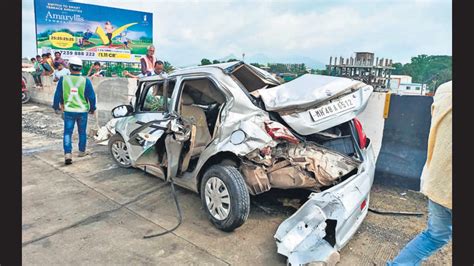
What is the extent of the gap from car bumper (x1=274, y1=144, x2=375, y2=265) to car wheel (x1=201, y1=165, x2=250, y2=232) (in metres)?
0.51

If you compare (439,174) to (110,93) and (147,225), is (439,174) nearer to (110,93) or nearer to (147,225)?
(147,225)

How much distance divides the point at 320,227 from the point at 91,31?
18.5 metres

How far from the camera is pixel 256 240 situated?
117 inches

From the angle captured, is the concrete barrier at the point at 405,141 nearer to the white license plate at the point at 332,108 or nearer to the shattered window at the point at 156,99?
the white license plate at the point at 332,108

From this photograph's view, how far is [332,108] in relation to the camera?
10.2 ft

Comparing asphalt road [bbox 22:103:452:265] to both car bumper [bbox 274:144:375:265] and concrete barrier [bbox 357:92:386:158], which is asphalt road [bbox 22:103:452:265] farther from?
concrete barrier [bbox 357:92:386:158]

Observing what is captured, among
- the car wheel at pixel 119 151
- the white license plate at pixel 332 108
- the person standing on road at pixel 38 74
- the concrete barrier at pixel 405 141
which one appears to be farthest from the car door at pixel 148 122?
the person standing on road at pixel 38 74

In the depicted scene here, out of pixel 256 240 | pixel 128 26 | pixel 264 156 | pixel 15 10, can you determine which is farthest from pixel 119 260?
pixel 128 26

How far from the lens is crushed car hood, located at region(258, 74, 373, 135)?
3.09 m

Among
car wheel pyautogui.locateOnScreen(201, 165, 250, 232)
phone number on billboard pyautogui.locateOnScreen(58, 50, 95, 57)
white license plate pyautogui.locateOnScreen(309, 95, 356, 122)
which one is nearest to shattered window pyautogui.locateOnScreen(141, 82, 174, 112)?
car wheel pyautogui.locateOnScreen(201, 165, 250, 232)

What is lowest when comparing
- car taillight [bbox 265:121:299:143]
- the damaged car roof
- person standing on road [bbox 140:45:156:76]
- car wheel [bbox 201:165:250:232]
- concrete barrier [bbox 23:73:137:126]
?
car wheel [bbox 201:165:250:232]

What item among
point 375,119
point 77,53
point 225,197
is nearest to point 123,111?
point 225,197

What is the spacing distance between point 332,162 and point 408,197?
5.77 ft

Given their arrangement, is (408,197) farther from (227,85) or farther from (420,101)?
(227,85)
